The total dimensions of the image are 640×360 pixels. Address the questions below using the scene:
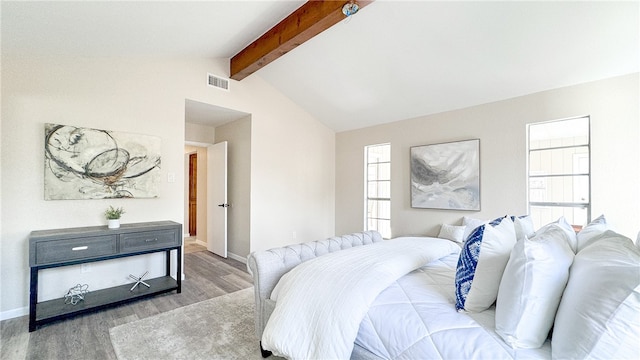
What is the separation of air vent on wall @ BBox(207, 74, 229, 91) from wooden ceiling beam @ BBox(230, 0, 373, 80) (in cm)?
29

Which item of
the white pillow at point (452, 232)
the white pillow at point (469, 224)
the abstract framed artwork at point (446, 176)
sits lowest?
the white pillow at point (452, 232)

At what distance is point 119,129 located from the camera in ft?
10.2

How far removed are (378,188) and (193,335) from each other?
3778 millimetres

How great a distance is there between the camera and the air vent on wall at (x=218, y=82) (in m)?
3.86

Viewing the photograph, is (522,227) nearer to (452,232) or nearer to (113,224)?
(452,232)

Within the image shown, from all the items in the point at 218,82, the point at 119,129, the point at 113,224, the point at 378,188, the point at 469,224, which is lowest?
the point at 469,224

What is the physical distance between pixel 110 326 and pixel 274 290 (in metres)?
1.73

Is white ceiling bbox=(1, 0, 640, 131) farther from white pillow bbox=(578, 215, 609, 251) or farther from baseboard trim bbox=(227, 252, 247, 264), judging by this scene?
baseboard trim bbox=(227, 252, 247, 264)

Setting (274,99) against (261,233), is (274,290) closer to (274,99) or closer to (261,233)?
(261,233)

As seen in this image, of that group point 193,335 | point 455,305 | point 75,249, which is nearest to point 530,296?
point 455,305

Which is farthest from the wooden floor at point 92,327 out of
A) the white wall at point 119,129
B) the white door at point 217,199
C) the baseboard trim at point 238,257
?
the white door at point 217,199

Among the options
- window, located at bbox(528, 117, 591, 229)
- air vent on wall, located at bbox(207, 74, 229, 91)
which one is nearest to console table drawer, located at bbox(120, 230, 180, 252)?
air vent on wall, located at bbox(207, 74, 229, 91)

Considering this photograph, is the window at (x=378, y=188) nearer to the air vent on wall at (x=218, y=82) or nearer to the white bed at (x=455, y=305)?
the air vent on wall at (x=218, y=82)

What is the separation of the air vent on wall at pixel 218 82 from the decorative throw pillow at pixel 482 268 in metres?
3.80
